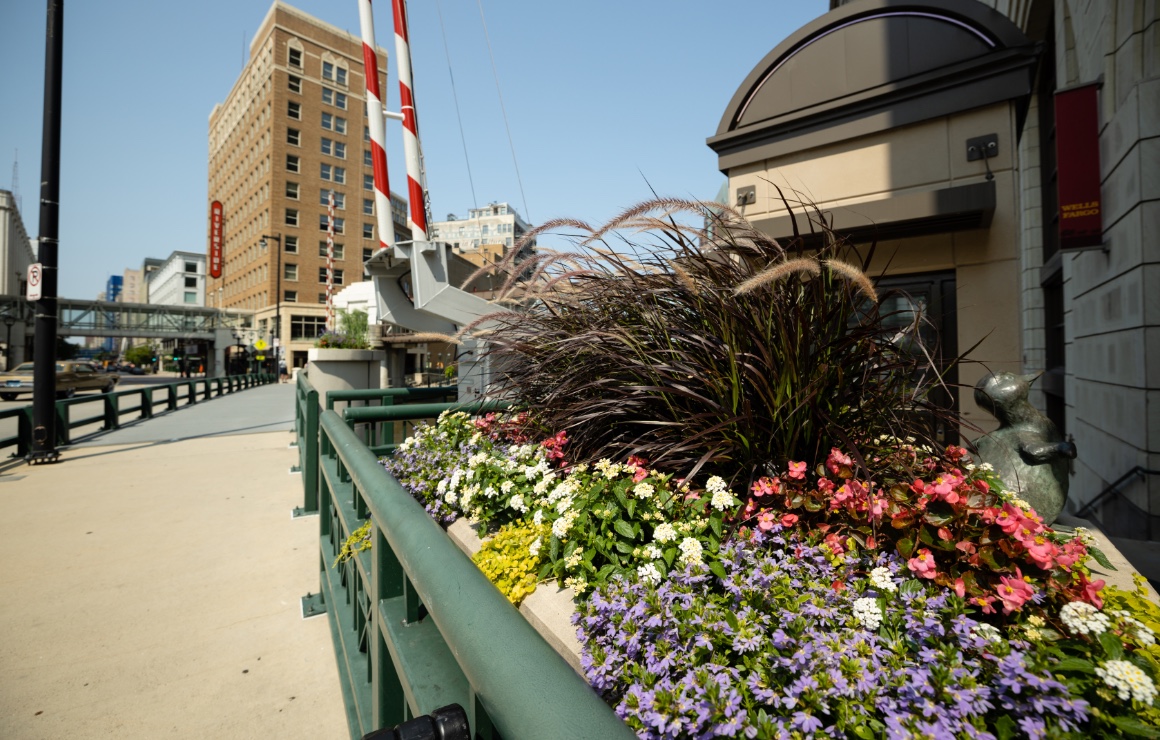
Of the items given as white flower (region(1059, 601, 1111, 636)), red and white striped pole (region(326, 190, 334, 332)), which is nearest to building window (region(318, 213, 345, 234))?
red and white striped pole (region(326, 190, 334, 332))

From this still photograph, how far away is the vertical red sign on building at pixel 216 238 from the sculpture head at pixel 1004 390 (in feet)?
215

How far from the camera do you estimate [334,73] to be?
50156 millimetres

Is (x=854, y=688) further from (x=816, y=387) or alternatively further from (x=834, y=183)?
(x=834, y=183)

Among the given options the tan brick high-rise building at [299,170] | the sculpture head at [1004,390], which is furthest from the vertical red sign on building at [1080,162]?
the tan brick high-rise building at [299,170]

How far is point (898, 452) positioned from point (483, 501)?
1.76 m

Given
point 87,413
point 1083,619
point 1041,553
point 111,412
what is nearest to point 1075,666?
point 1083,619

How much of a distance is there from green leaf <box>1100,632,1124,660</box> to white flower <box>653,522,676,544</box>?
0.96 m

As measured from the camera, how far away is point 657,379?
2.03 m

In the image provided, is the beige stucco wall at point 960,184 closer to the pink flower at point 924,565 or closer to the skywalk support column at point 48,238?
the pink flower at point 924,565

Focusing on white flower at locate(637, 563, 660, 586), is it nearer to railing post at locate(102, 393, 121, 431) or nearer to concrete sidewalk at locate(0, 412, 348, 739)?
concrete sidewalk at locate(0, 412, 348, 739)

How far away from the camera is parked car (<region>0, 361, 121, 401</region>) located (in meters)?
20.2

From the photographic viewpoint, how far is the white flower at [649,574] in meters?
1.50

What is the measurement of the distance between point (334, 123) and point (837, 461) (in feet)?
195

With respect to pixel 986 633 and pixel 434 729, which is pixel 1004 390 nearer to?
pixel 986 633
